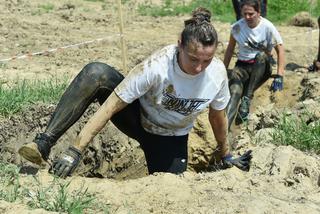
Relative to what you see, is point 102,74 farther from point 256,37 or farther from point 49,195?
point 256,37

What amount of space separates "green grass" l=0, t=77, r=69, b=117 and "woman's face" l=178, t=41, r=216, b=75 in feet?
6.75

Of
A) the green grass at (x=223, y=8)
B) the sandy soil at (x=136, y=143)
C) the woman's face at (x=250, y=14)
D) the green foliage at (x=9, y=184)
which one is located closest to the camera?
the green foliage at (x=9, y=184)

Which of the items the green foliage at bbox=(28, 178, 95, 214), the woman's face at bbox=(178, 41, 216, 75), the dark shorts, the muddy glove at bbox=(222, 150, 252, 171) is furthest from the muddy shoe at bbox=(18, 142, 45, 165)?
the dark shorts

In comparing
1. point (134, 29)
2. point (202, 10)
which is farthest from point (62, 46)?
point (202, 10)

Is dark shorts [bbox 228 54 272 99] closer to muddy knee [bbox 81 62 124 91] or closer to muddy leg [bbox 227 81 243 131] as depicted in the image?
muddy leg [bbox 227 81 243 131]

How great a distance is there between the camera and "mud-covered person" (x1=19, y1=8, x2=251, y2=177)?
13.4 feet

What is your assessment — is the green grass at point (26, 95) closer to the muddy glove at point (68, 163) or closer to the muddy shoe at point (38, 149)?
the muddy shoe at point (38, 149)

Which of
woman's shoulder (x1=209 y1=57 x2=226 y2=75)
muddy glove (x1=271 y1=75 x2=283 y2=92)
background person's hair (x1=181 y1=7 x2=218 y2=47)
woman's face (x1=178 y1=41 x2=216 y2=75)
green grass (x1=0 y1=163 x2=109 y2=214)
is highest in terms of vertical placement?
background person's hair (x1=181 y1=7 x2=218 y2=47)

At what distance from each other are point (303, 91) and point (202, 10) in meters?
3.12

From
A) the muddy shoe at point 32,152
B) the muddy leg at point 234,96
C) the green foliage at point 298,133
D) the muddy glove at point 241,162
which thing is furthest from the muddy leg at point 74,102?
the muddy leg at point 234,96

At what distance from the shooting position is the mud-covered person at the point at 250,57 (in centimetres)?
751

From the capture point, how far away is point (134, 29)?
1155 cm

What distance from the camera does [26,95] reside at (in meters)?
5.87

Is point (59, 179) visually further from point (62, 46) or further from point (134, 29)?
point (134, 29)
